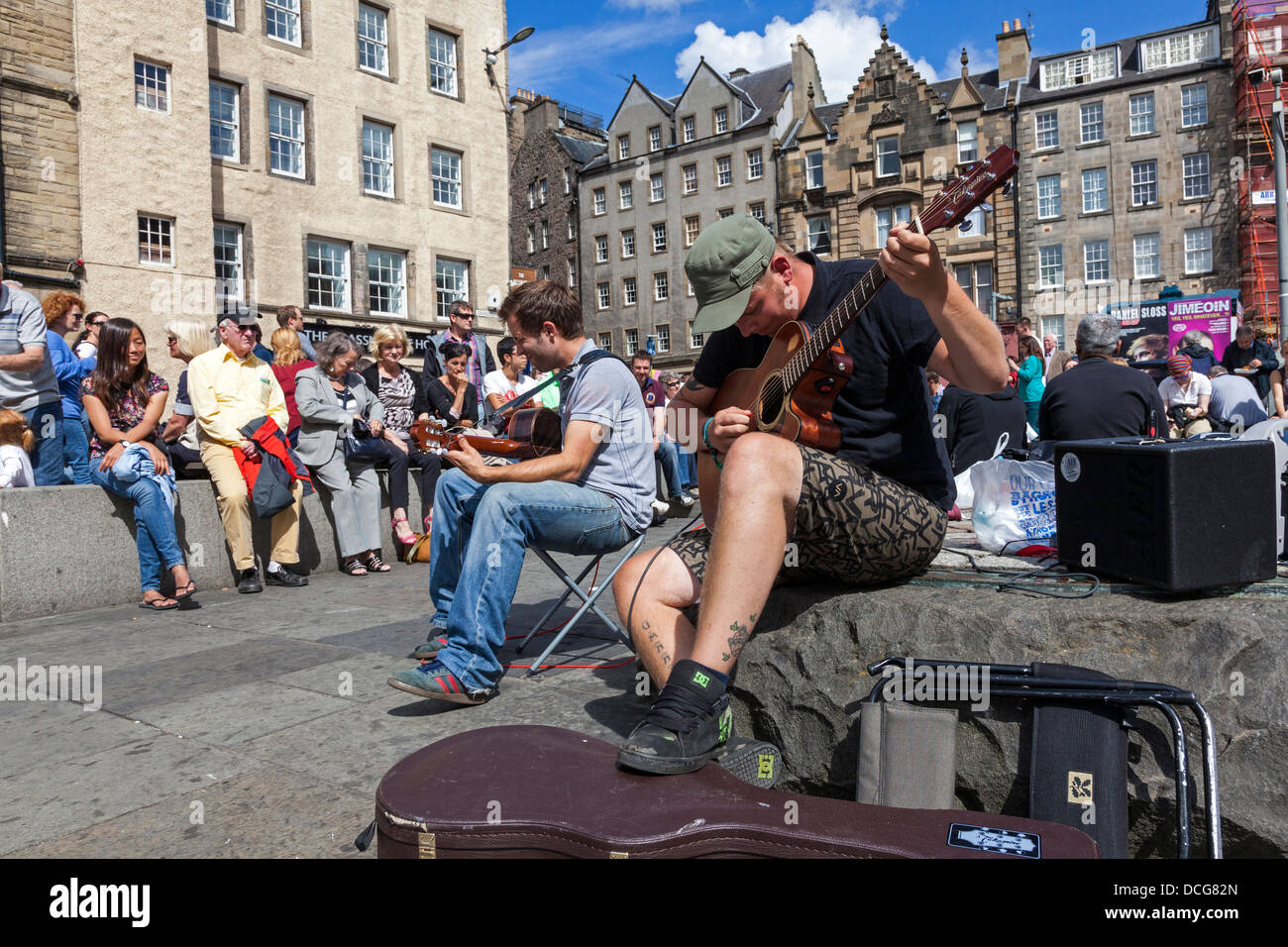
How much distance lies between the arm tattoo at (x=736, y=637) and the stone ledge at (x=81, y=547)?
5.58 m

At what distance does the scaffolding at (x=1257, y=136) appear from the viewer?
1209 inches

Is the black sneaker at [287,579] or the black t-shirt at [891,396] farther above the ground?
the black t-shirt at [891,396]

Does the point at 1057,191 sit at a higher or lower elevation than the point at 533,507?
higher

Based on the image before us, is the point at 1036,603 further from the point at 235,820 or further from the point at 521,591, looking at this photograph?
the point at 521,591

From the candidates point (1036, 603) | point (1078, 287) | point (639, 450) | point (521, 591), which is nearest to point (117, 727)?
point (639, 450)

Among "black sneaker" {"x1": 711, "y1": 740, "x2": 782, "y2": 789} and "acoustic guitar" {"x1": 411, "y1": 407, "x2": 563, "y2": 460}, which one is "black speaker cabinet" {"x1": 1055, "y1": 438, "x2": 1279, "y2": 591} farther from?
"acoustic guitar" {"x1": 411, "y1": 407, "x2": 563, "y2": 460}

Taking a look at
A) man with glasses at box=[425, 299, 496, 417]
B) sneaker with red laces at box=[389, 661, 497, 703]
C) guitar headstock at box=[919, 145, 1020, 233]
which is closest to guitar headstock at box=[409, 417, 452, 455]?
sneaker with red laces at box=[389, 661, 497, 703]

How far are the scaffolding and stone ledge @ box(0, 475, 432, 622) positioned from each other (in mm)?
34666

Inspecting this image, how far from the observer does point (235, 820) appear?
262 cm

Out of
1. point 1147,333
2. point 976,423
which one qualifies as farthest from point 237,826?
point 1147,333

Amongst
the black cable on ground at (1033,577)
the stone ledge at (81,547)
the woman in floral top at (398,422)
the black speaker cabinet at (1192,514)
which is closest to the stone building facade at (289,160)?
the woman in floral top at (398,422)

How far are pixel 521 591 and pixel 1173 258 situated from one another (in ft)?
117

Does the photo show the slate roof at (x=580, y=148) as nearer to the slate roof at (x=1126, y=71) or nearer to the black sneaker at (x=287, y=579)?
the slate roof at (x=1126, y=71)

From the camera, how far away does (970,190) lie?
262 centimetres
